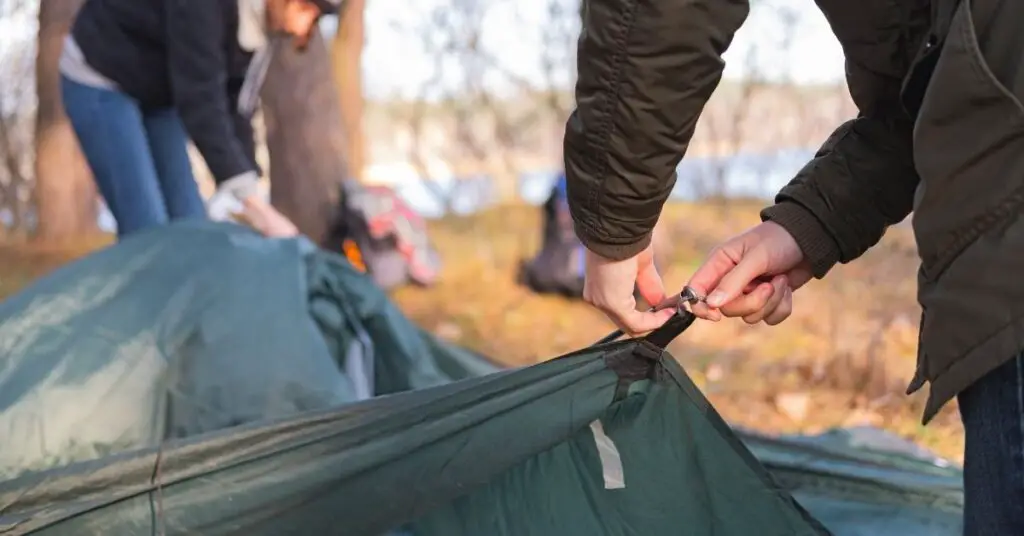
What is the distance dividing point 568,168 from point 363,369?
1.08m

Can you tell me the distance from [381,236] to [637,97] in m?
3.08

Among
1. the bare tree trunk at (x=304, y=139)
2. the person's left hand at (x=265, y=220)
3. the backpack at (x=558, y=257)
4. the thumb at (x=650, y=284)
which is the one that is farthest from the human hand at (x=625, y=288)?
the bare tree trunk at (x=304, y=139)

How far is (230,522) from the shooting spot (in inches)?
41.3

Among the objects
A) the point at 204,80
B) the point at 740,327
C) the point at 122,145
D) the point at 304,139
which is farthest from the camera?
the point at 304,139

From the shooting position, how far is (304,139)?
3955mm

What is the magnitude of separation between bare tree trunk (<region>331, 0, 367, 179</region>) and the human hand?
3.83 metres

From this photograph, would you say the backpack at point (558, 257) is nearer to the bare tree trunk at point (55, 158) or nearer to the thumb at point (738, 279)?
the thumb at point (738, 279)

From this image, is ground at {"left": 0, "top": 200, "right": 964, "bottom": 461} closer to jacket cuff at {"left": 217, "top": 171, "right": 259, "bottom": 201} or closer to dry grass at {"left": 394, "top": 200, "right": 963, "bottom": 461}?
dry grass at {"left": 394, "top": 200, "right": 963, "bottom": 461}

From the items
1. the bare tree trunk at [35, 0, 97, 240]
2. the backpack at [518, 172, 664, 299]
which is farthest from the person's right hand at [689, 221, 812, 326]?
the bare tree trunk at [35, 0, 97, 240]

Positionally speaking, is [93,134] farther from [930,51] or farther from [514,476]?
[930,51]

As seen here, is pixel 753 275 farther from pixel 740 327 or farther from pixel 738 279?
pixel 740 327

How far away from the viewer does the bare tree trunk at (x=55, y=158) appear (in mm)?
4840

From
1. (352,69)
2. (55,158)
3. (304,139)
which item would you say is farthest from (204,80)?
(55,158)

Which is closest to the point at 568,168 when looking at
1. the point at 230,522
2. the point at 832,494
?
the point at 230,522
